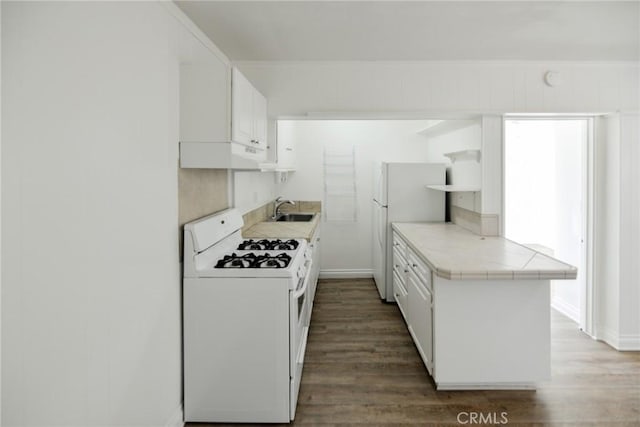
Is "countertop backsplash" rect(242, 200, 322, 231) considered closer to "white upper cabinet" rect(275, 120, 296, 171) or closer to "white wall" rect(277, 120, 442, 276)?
"white wall" rect(277, 120, 442, 276)

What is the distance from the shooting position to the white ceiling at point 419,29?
2400 millimetres

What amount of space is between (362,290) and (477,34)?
10.8ft

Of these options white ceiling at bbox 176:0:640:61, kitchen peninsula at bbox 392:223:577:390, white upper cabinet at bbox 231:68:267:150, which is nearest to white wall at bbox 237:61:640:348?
white ceiling at bbox 176:0:640:61

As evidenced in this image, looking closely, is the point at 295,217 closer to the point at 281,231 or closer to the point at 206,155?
the point at 281,231

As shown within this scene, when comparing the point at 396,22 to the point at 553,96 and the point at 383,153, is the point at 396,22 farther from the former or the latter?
the point at 383,153

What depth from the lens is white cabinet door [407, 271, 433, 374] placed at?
109 inches

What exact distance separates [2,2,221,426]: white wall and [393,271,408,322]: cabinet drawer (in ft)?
7.55

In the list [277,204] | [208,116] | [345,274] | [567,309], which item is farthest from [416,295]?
[277,204]

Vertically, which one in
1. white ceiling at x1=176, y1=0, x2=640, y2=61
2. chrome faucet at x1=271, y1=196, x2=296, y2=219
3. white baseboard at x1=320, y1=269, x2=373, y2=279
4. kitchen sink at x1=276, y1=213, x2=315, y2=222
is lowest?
white baseboard at x1=320, y1=269, x2=373, y2=279

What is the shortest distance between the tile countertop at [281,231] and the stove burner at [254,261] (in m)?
0.78

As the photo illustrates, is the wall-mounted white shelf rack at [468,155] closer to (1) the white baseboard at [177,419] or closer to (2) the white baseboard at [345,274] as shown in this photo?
(2) the white baseboard at [345,274]

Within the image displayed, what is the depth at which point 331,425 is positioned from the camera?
7.68ft

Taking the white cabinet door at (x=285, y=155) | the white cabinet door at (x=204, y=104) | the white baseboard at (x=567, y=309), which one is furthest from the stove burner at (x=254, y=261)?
the white baseboard at (x=567, y=309)

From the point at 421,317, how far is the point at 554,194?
2.60 metres
